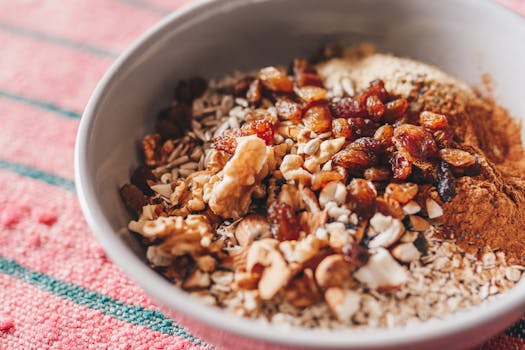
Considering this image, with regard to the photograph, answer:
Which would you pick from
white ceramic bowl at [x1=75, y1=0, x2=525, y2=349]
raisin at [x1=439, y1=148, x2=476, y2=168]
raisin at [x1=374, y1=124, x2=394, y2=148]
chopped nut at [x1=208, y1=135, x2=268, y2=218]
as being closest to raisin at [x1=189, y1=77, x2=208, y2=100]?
white ceramic bowl at [x1=75, y1=0, x2=525, y2=349]

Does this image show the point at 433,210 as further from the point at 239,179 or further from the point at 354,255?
the point at 239,179

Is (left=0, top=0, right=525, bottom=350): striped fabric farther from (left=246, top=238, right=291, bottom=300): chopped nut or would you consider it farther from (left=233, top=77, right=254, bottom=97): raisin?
(left=233, top=77, right=254, bottom=97): raisin

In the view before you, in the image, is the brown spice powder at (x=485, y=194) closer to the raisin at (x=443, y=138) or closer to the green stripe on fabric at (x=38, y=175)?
the raisin at (x=443, y=138)

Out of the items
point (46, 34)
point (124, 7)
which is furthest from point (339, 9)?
point (46, 34)

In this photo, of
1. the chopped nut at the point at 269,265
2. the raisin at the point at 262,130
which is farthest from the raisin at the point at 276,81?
the chopped nut at the point at 269,265

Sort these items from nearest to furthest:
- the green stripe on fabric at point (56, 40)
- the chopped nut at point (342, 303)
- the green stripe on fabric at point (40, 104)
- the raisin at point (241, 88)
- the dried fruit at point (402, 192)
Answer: the chopped nut at point (342, 303) < the dried fruit at point (402, 192) < the raisin at point (241, 88) < the green stripe on fabric at point (40, 104) < the green stripe on fabric at point (56, 40)

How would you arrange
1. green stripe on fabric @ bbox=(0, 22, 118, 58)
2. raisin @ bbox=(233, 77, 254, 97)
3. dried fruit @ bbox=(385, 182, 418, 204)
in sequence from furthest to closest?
green stripe on fabric @ bbox=(0, 22, 118, 58) → raisin @ bbox=(233, 77, 254, 97) → dried fruit @ bbox=(385, 182, 418, 204)

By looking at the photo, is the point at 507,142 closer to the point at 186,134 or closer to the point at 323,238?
the point at 323,238
